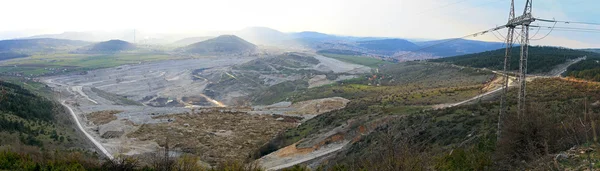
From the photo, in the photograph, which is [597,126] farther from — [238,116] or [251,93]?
[251,93]

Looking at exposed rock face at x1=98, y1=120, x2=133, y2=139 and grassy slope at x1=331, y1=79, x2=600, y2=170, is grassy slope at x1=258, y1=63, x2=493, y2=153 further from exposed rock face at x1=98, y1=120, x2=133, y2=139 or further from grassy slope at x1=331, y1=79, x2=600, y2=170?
exposed rock face at x1=98, y1=120, x2=133, y2=139

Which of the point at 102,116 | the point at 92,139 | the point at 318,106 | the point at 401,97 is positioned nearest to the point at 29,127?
the point at 92,139

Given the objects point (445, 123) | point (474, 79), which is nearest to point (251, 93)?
point (474, 79)

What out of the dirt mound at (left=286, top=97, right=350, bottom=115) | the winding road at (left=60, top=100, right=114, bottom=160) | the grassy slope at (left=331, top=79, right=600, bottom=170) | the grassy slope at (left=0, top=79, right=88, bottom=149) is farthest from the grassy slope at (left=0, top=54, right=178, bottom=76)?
the grassy slope at (left=331, top=79, right=600, bottom=170)

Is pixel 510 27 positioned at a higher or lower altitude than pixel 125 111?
higher

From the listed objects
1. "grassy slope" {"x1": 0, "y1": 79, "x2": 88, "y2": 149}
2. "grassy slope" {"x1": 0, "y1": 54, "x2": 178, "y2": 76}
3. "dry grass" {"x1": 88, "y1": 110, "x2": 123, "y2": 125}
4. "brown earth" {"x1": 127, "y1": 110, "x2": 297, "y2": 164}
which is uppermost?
"grassy slope" {"x1": 0, "y1": 54, "x2": 178, "y2": 76}

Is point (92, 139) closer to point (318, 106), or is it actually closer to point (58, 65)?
point (318, 106)
